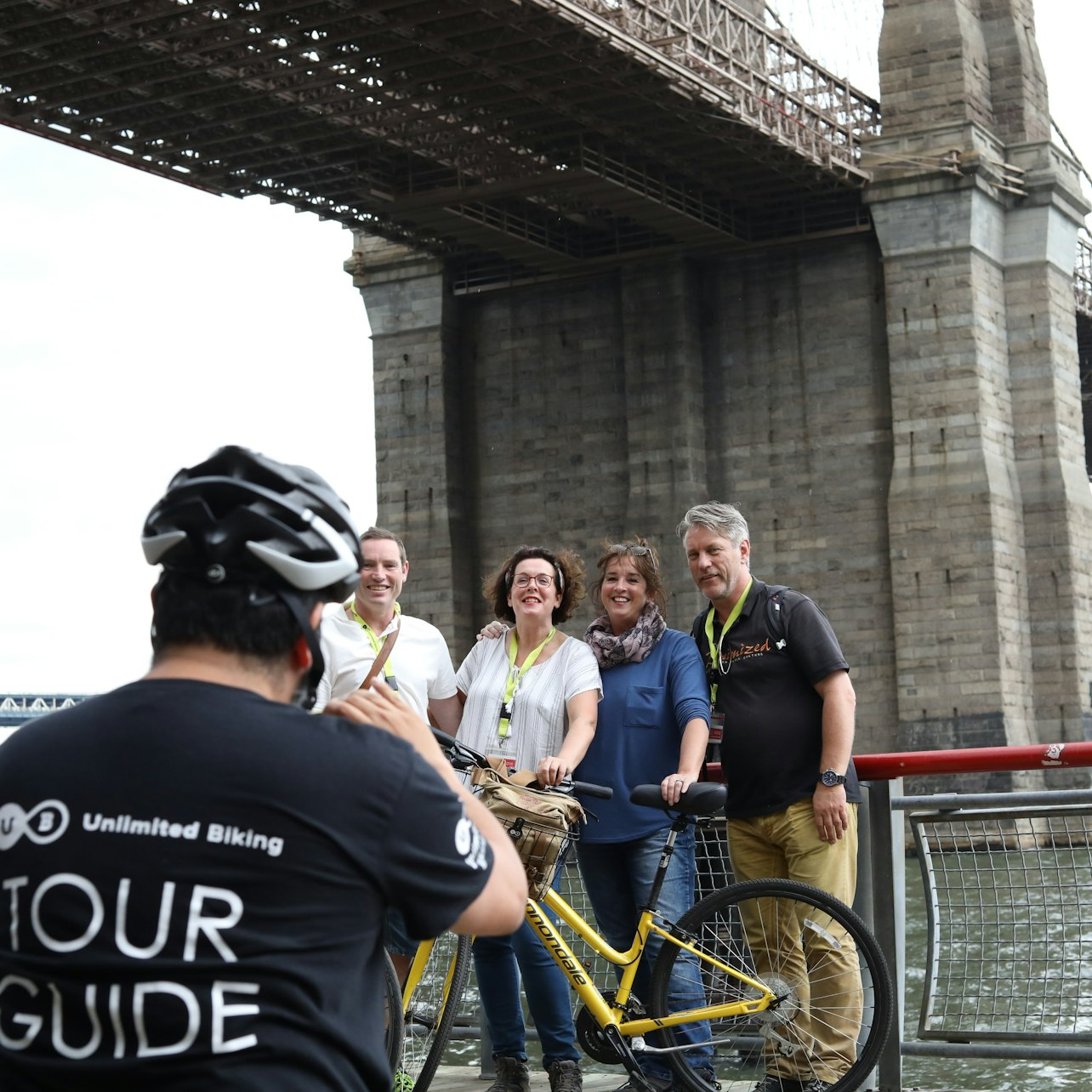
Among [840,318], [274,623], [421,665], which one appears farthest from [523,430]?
[274,623]

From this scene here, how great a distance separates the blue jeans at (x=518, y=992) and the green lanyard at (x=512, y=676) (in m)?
0.51

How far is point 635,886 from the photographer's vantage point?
15.7ft

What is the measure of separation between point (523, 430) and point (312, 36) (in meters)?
9.51

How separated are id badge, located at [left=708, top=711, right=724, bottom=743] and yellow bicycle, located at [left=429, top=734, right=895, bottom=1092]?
0.44m

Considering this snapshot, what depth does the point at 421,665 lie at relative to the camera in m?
4.94

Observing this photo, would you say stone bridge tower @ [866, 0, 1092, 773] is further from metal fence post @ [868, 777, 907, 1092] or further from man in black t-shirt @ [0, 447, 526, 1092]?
man in black t-shirt @ [0, 447, 526, 1092]

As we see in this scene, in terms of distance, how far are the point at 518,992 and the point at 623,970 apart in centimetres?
53

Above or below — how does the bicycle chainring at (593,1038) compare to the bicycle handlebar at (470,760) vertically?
below

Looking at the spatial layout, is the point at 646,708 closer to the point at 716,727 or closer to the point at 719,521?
the point at 716,727

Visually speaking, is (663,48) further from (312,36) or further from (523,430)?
(523,430)

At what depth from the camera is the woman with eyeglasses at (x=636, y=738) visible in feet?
15.5

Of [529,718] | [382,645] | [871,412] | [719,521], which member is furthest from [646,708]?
[871,412]

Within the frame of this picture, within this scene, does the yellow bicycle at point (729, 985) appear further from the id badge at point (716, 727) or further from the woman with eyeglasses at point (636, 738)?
the id badge at point (716, 727)

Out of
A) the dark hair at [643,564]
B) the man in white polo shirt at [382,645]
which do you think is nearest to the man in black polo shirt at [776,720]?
the dark hair at [643,564]
